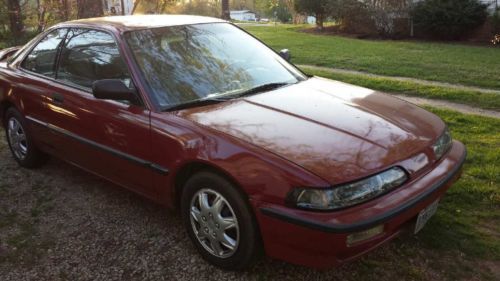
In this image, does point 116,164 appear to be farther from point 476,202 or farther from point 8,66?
point 476,202

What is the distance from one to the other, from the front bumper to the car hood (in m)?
0.18

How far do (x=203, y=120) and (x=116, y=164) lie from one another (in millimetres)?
964

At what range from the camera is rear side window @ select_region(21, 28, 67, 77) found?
441 centimetres

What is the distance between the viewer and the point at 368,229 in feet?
8.41

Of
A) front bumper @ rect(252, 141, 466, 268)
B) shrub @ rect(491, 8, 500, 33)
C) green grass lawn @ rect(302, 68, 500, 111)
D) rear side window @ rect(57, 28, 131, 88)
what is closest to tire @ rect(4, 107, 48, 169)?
rear side window @ rect(57, 28, 131, 88)

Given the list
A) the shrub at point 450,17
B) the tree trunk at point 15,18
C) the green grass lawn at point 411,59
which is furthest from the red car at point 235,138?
the shrub at point 450,17

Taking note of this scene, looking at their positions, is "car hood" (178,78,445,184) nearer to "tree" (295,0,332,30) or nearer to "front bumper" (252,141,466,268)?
"front bumper" (252,141,466,268)

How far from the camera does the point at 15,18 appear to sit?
538 inches

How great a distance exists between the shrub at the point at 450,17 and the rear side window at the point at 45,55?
42.6 feet

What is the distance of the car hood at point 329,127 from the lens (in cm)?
270

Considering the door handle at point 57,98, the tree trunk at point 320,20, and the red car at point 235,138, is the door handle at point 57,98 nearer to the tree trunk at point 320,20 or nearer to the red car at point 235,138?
→ the red car at point 235,138

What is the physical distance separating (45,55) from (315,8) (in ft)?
54.0

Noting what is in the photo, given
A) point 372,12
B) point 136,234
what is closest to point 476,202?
point 136,234

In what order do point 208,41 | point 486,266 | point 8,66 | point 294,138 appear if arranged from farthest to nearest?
point 8,66, point 208,41, point 486,266, point 294,138
